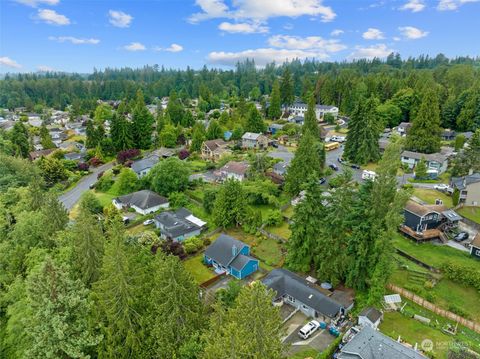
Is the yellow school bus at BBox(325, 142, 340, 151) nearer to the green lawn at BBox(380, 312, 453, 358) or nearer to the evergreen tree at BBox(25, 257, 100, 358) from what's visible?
the green lawn at BBox(380, 312, 453, 358)

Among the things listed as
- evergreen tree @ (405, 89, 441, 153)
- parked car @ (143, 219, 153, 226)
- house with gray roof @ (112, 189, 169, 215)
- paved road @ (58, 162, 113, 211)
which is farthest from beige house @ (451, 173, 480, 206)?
paved road @ (58, 162, 113, 211)

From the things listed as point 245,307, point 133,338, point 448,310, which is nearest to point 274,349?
point 245,307

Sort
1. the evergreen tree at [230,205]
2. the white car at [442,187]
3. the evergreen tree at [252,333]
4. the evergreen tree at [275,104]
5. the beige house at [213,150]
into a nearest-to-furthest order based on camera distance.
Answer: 1. the evergreen tree at [252,333]
2. the evergreen tree at [230,205]
3. the white car at [442,187]
4. the beige house at [213,150]
5. the evergreen tree at [275,104]

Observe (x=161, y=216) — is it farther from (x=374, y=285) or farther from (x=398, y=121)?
(x=398, y=121)

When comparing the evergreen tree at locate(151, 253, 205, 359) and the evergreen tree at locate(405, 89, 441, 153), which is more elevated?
the evergreen tree at locate(405, 89, 441, 153)

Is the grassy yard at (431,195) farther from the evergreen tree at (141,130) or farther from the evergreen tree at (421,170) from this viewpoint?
the evergreen tree at (141,130)

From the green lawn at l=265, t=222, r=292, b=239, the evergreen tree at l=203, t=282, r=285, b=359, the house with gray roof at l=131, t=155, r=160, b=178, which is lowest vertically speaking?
the green lawn at l=265, t=222, r=292, b=239

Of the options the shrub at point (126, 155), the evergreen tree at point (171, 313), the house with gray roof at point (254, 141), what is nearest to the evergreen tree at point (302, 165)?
the house with gray roof at point (254, 141)
